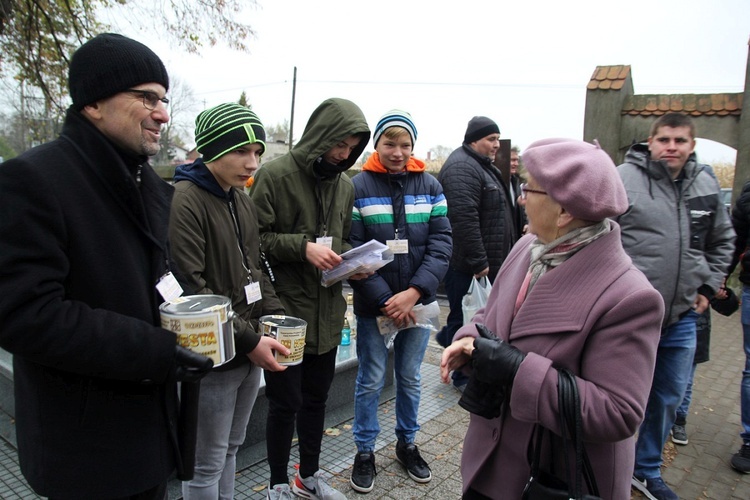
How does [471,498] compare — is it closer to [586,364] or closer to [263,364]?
[586,364]

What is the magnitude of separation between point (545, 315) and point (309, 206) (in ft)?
4.90

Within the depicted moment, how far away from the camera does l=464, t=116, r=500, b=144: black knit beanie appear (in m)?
4.44

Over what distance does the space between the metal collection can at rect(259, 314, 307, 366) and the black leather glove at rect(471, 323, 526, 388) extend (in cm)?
89

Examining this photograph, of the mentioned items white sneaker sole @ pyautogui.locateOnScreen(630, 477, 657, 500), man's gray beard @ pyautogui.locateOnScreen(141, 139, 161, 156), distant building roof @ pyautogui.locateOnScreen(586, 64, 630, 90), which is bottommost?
white sneaker sole @ pyautogui.locateOnScreen(630, 477, 657, 500)

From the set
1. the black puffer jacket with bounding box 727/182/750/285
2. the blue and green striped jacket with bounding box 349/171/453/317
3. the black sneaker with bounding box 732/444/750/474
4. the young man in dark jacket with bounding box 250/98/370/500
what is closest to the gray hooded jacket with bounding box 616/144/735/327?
the black puffer jacket with bounding box 727/182/750/285

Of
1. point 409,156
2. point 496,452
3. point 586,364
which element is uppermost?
point 409,156

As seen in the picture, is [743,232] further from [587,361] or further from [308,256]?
[308,256]

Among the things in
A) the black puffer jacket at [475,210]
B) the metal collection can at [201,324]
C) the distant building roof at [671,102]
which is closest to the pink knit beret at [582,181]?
the metal collection can at [201,324]

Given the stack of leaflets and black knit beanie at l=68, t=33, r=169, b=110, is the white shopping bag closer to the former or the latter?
the stack of leaflets

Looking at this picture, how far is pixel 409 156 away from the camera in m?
3.20

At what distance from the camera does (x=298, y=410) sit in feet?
8.95

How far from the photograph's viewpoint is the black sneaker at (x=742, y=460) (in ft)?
11.6

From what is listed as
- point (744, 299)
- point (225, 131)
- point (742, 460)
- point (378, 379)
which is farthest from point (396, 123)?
point (742, 460)

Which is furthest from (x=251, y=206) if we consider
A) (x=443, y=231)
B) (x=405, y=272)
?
(x=443, y=231)
